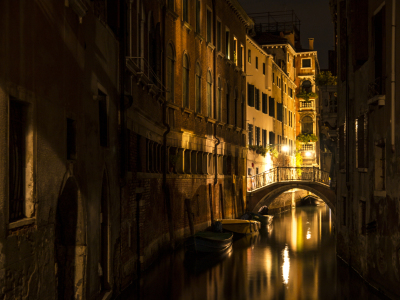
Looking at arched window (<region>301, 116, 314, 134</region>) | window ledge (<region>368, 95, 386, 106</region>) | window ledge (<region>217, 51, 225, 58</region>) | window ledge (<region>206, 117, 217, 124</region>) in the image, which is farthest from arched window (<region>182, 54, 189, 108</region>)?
arched window (<region>301, 116, 314, 134</region>)

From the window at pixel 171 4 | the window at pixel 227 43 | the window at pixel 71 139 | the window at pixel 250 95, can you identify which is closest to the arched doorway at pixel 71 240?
the window at pixel 71 139

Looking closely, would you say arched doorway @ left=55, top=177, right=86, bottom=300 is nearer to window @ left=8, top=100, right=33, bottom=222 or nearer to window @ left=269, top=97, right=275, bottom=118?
window @ left=8, top=100, right=33, bottom=222

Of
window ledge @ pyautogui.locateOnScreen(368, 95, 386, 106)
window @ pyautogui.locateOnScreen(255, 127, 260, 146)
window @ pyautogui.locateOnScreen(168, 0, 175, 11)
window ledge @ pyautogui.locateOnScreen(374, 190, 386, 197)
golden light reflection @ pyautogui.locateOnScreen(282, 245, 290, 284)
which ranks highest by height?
window @ pyautogui.locateOnScreen(168, 0, 175, 11)

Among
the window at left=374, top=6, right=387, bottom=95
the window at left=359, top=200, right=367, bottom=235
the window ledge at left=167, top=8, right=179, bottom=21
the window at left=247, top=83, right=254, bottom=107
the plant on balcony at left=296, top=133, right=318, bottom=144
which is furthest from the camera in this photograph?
the plant on balcony at left=296, top=133, right=318, bottom=144

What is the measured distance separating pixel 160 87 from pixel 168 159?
8.78 ft

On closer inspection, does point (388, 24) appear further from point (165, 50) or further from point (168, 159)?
point (168, 159)

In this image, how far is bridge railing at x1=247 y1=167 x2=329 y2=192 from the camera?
30719 mm

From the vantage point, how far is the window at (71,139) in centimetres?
Result: 844

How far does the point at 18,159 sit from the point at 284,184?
26023mm

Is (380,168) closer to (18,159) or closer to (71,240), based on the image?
(71,240)

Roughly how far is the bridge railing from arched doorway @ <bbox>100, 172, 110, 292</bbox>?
20.8m

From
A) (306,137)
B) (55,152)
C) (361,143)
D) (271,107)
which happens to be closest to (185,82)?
(361,143)

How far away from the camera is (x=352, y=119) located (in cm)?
1541

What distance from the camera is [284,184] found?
31531 millimetres
